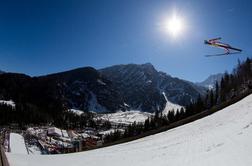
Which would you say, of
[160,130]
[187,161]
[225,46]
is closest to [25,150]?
[160,130]

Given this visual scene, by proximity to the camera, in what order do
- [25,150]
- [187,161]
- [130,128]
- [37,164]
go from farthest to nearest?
[130,128] → [25,150] → [37,164] → [187,161]

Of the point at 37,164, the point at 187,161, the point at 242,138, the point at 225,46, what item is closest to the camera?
the point at 187,161

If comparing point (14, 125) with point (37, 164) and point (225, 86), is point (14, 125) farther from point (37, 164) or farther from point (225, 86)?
point (37, 164)

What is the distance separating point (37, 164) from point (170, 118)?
87.8 metres

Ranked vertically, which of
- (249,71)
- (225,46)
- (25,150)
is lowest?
(25,150)

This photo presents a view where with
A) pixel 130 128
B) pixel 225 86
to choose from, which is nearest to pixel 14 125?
pixel 130 128

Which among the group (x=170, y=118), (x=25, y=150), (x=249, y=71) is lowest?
(x=25, y=150)

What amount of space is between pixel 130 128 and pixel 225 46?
3324 inches

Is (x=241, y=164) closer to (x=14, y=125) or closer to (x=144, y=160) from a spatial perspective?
(x=144, y=160)

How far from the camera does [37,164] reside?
43.5 ft

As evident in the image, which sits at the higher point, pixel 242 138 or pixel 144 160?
pixel 242 138

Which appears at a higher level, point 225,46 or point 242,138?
point 225,46

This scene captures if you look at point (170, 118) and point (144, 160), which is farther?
point (170, 118)

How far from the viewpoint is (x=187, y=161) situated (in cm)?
845
